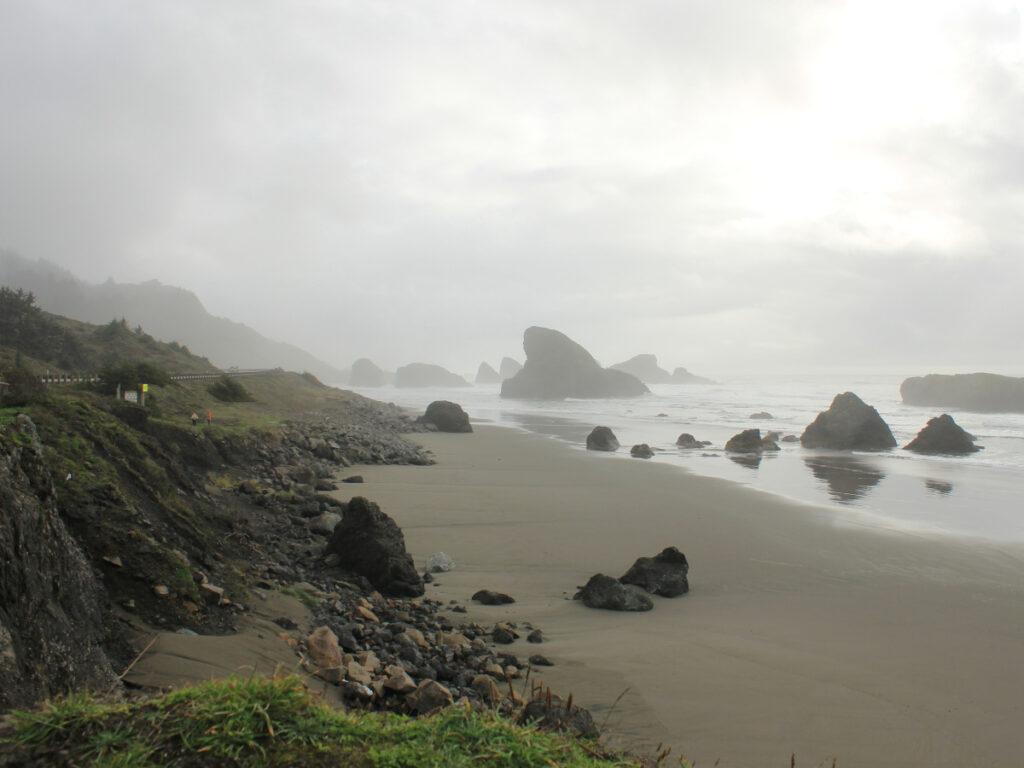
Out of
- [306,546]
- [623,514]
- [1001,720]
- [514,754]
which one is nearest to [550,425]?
[623,514]

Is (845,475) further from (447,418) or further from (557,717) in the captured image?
(557,717)

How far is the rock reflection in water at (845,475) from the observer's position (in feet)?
51.0

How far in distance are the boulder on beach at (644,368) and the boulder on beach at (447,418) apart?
144366 mm

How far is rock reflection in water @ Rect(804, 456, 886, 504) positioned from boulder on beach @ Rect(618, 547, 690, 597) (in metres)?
9.06

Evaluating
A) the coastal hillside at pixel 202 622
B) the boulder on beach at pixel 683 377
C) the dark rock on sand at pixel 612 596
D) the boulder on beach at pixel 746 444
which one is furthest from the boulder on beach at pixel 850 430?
the boulder on beach at pixel 683 377

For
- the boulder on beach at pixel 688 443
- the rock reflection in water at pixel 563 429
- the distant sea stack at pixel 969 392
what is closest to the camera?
the boulder on beach at pixel 688 443

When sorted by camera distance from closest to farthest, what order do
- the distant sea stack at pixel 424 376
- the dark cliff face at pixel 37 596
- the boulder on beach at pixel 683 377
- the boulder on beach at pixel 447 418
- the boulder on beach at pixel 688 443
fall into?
1. the dark cliff face at pixel 37 596
2. the boulder on beach at pixel 688 443
3. the boulder on beach at pixel 447 418
4. the boulder on beach at pixel 683 377
5. the distant sea stack at pixel 424 376

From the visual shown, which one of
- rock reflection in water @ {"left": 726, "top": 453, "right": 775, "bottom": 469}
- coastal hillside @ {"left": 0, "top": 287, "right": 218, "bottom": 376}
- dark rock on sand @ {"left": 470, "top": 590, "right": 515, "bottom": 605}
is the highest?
coastal hillside @ {"left": 0, "top": 287, "right": 218, "bottom": 376}

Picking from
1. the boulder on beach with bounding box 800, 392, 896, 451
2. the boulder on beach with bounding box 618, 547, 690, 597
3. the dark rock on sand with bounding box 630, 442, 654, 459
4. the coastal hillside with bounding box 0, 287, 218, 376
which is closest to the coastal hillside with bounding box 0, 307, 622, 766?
the boulder on beach with bounding box 618, 547, 690, 597

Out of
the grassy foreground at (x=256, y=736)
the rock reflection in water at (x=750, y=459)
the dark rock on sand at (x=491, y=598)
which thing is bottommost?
the dark rock on sand at (x=491, y=598)

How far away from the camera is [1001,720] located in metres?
4.58

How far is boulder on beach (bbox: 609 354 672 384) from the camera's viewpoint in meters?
173

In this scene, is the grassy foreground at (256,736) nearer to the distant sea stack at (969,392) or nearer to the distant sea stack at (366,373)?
the distant sea stack at (969,392)

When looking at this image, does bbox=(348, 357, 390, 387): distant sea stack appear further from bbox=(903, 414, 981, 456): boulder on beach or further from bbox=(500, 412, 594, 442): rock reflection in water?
bbox=(903, 414, 981, 456): boulder on beach
